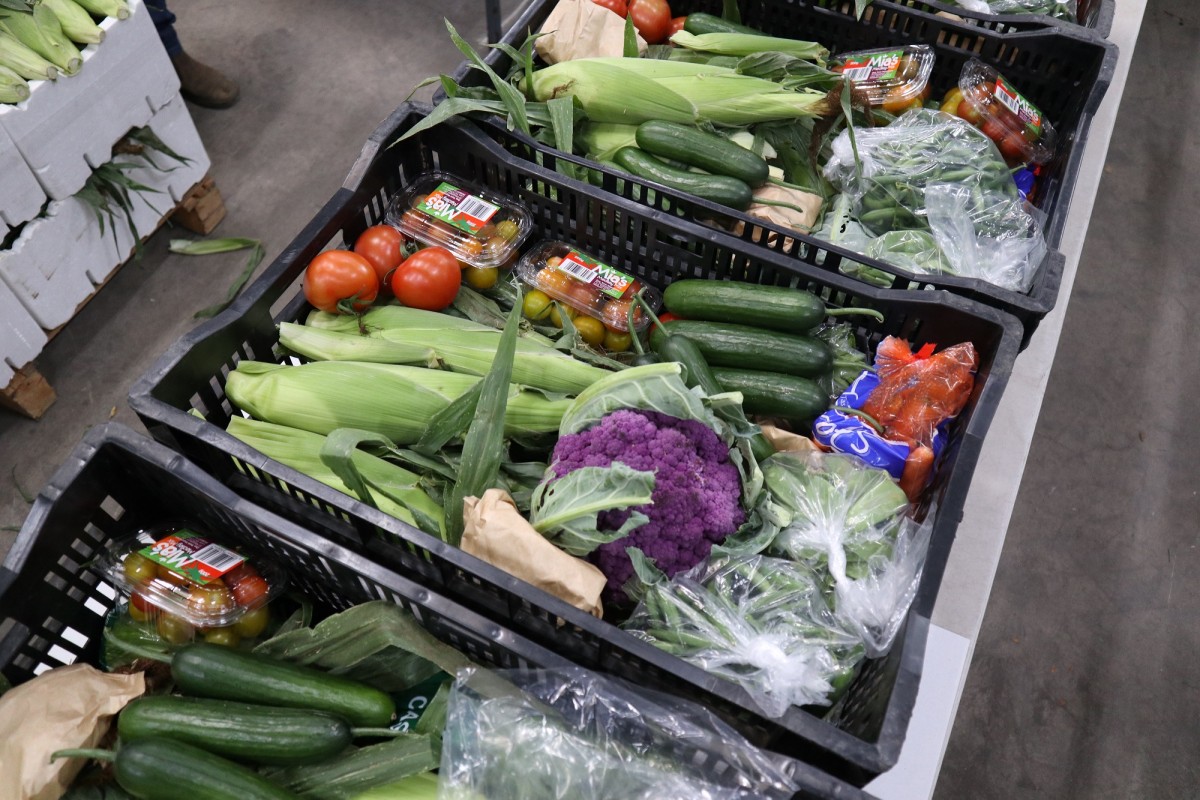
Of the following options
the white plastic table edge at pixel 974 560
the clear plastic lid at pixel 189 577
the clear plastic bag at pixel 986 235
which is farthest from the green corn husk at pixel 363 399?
the clear plastic bag at pixel 986 235

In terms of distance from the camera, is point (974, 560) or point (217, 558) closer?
point (217, 558)

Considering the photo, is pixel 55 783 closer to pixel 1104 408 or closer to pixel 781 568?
pixel 781 568

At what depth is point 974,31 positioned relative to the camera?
213 centimetres

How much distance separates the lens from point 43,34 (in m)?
2.21

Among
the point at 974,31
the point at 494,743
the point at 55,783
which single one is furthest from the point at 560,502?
the point at 974,31

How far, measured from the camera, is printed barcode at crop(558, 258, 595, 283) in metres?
1.70

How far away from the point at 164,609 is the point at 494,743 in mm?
604

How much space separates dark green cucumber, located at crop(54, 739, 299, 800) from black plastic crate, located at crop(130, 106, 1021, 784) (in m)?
0.35

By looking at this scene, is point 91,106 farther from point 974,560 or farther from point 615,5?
point 974,560

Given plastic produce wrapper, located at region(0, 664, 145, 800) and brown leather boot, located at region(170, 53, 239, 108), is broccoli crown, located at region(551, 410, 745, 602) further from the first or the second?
brown leather boot, located at region(170, 53, 239, 108)

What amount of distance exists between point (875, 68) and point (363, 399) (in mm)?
1576

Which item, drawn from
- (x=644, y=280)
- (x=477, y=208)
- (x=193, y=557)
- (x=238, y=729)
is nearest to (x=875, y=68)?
(x=644, y=280)

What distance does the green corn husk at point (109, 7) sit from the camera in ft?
7.65

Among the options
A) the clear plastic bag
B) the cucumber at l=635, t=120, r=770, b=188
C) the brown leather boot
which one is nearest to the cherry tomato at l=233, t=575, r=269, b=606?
the cucumber at l=635, t=120, r=770, b=188
